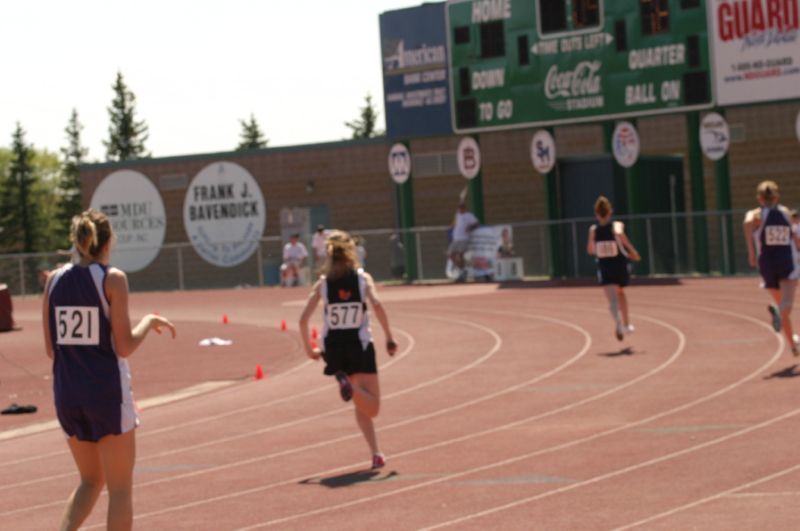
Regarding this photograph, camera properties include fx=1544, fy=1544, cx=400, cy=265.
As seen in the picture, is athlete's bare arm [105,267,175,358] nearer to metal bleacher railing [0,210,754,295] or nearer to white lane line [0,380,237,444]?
white lane line [0,380,237,444]

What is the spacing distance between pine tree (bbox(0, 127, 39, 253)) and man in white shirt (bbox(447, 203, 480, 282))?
65287 mm

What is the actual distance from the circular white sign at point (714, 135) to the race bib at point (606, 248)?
16115 mm

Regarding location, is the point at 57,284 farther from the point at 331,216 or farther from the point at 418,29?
the point at 331,216

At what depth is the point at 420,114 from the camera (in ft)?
135

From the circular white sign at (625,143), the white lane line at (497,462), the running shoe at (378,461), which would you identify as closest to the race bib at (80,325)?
the white lane line at (497,462)

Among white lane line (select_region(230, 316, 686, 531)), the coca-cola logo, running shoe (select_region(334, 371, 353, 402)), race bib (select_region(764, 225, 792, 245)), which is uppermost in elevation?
the coca-cola logo

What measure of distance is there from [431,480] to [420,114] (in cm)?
3079

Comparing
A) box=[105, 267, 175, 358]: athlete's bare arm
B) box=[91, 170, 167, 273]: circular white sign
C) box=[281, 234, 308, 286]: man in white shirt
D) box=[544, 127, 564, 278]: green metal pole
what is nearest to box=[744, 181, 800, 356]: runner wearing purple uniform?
box=[105, 267, 175, 358]: athlete's bare arm

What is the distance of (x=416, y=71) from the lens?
40.8m

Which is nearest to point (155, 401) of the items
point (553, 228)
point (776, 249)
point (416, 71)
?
point (776, 249)

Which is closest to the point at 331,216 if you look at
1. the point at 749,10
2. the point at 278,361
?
the point at 749,10

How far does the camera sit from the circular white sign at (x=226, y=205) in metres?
54.5

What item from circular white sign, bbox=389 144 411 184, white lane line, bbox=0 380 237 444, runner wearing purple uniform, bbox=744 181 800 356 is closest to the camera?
white lane line, bbox=0 380 237 444

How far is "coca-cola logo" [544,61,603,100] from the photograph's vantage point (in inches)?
1470
